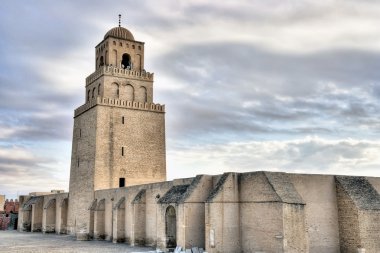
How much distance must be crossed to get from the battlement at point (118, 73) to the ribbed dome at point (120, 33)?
2.98 m

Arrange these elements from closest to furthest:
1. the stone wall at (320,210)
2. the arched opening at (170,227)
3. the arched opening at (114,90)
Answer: the stone wall at (320,210)
the arched opening at (170,227)
the arched opening at (114,90)

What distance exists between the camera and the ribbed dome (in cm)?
3674

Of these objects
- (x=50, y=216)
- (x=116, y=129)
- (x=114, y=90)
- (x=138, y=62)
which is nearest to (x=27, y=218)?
(x=50, y=216)

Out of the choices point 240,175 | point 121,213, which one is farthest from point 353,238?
point 121,213

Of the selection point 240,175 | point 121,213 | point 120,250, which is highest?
point 240,175

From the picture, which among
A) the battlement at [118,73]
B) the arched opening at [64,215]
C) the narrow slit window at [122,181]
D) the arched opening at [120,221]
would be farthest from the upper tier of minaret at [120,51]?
the arched opening at [120,221]

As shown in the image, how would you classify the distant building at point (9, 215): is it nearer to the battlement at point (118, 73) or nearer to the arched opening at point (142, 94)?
the battlement at point (118, 73)

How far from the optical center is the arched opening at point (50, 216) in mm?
37734

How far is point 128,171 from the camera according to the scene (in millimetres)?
33781

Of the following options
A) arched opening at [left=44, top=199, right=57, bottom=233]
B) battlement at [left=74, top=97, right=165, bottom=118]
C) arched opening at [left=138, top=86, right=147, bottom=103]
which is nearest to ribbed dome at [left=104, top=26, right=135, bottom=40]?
arched opening at [left=138, top=86, right=147, bottom=103]

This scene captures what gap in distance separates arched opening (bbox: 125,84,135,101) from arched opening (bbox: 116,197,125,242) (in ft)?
34.2

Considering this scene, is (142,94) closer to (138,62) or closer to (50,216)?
(138,62)

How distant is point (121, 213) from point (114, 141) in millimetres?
7800

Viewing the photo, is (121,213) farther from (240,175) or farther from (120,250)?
(240,175)
